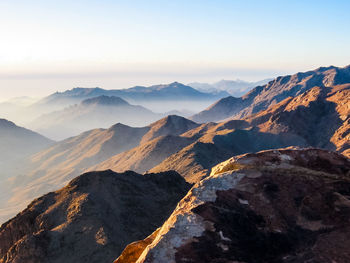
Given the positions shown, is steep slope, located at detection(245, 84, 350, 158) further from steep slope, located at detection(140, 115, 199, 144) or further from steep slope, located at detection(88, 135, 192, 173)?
steep slope, located at detection(140, 115, 199, 144)

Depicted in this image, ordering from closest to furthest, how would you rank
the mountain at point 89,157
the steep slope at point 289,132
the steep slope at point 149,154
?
the steep slope at point 289,132
the steep slope at point 149,154
the mountain at point 89,157

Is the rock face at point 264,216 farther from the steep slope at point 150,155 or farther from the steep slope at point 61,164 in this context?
the steep slope at point 61,164

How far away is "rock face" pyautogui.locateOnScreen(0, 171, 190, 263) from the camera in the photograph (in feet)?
108

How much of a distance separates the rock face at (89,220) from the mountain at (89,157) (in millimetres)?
72442

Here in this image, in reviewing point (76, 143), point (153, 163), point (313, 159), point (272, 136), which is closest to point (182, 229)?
point (313, 159)

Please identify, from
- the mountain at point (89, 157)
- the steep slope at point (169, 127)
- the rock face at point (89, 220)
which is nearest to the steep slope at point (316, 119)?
the mountain at point (89, 157)

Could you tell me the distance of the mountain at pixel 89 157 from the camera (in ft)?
404

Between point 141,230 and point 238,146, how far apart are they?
89335 mm

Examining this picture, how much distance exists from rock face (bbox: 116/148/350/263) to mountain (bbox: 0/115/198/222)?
10580 centimetres

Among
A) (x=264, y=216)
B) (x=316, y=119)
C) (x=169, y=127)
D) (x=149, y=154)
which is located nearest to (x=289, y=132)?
(x=316, y=119)

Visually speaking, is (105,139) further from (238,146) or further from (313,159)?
(313,159)

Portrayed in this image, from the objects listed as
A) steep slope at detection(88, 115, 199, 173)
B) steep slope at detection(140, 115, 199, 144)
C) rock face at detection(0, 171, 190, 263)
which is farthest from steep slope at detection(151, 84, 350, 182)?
rock face at detection(0, 171, 190, 263)

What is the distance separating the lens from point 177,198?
45562mm

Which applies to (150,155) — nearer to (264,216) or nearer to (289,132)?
(289,132)
